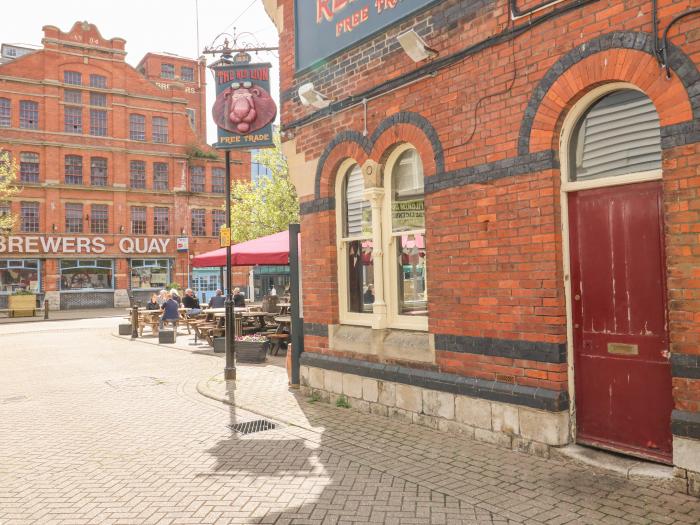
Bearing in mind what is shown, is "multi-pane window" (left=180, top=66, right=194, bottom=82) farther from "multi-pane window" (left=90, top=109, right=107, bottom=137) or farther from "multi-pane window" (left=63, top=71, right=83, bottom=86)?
"multi-pane window" (left=90, top=109, right=107, bottom=137)

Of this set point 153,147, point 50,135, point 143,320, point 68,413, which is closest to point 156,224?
point 153,147

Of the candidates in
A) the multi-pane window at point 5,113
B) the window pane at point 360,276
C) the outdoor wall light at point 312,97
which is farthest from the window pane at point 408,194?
the multi-pane window at point 5,113

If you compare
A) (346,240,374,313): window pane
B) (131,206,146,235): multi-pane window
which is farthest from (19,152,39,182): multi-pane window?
(346,240,374,313): window pane

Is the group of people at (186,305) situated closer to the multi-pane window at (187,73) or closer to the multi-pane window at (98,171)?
the multi-pane window at (98,171)

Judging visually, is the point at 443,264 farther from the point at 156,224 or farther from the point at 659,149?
the point at 156,224

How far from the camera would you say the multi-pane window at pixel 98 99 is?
3616 cm

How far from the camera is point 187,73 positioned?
53938mm

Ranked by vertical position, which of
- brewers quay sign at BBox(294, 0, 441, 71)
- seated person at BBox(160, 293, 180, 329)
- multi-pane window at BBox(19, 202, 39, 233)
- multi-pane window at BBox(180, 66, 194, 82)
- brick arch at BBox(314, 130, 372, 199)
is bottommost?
seated person at BBox(160, 293, 180, 329)

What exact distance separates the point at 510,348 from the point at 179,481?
3.29m

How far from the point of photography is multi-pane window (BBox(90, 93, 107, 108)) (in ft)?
119

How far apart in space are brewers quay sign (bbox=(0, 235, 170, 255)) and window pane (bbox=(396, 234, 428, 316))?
33.0m

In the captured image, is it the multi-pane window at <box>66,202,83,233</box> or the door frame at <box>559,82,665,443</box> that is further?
the multi-pane window at <box>66,202,83,233</box>

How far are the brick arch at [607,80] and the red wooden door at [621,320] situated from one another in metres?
0.62

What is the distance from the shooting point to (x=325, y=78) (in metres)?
7.71
